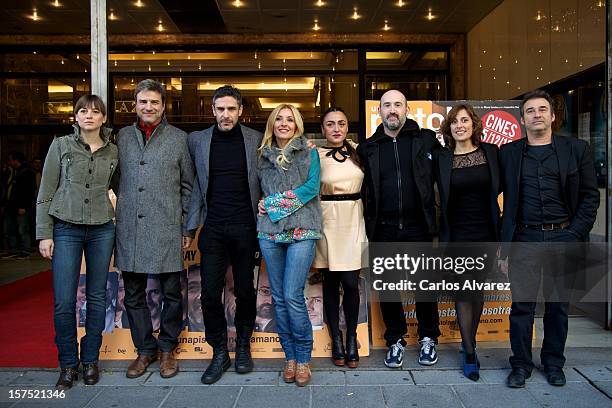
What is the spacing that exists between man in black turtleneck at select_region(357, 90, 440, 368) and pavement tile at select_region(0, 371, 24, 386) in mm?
2453

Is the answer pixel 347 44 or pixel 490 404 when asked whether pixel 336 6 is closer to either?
pixel 347 44

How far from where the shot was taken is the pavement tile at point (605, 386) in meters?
3.37

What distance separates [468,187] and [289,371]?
1622 mm

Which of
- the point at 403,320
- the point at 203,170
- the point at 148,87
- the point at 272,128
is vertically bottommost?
the point at 403,320

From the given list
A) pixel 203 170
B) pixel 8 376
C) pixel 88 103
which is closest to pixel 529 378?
pixel 203 170

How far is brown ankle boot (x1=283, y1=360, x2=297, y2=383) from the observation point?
11.7 feet

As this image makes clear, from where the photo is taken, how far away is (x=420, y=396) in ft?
11.0

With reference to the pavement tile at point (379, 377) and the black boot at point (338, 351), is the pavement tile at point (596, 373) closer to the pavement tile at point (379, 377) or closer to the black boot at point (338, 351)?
the pavement tile at point (379, 377)

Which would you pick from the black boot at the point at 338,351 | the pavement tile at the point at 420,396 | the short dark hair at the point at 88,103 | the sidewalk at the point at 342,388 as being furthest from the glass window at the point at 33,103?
the pavement tile at the point at 420,396

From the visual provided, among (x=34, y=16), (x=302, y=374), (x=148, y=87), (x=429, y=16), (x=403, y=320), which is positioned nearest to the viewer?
(x=302, y=374)

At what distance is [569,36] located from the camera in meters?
6.40

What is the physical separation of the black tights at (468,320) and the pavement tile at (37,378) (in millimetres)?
2644

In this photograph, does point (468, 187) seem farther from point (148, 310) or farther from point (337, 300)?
point (148, 310)

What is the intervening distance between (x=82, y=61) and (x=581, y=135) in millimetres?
7842
